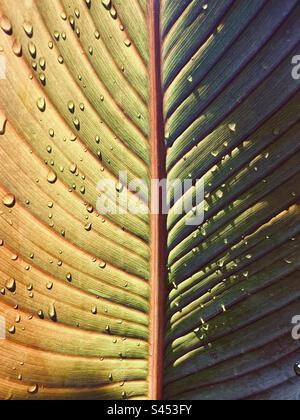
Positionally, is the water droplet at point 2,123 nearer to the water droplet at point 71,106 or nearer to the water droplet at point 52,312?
the water droplet at point 71,106

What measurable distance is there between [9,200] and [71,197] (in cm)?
11

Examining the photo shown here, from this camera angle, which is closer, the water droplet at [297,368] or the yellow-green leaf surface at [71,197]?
the yellow-green leaf surface at [71,197]

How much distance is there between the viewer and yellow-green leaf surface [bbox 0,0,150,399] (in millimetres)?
856

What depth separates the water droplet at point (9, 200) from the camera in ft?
2.87

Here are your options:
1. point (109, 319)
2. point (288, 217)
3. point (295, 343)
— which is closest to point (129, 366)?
point (109, 319)

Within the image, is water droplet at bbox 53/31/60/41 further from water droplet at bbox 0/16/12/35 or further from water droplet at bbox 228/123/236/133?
water droplet at bbox 228/123/236/133

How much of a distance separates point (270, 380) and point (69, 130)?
25.6 inches

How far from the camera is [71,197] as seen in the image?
0.92 metres

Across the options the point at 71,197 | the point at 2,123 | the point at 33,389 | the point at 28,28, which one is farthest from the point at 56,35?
the point at 33,389

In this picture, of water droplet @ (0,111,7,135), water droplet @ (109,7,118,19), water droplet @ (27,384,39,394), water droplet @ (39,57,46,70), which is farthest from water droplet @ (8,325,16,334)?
water droplet @ (109,7,118,19)

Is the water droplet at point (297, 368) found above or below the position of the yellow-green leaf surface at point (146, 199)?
below

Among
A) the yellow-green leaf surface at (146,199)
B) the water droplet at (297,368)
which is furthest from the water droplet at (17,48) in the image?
the water droplet at (297,368)

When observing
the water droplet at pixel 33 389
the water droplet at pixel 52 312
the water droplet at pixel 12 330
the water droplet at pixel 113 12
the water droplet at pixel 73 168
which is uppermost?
the water droplet at pixel 113 12

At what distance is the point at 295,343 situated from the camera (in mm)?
989
